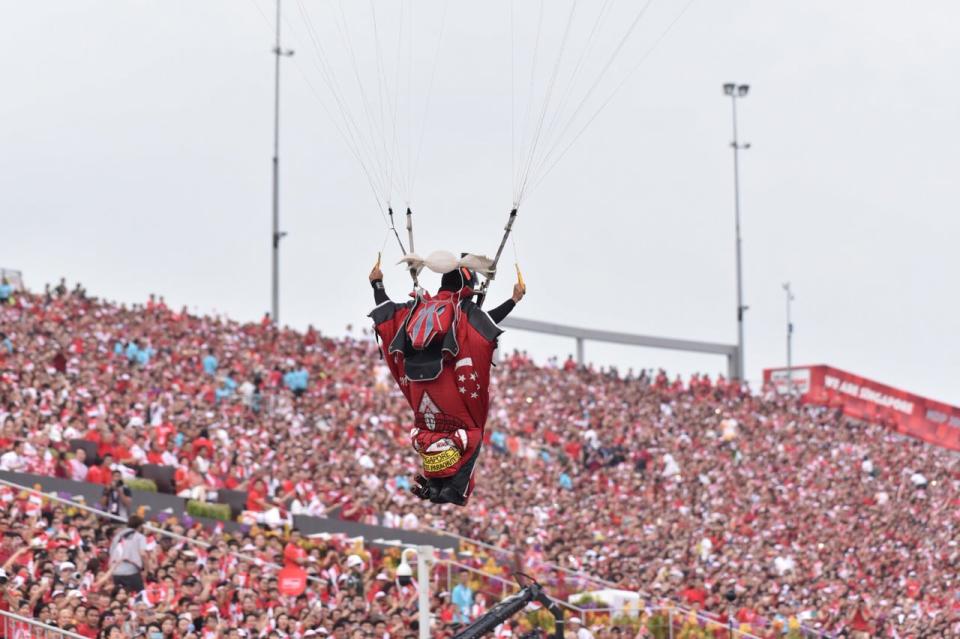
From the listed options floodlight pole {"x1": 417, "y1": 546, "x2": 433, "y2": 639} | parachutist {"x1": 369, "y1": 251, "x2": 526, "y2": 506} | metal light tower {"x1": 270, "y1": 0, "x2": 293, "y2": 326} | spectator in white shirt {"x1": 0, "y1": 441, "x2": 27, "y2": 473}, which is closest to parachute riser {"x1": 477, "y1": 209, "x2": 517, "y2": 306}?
parachutist {"x1": 369, "y1": 251, "x2": 526, "y2": 506}

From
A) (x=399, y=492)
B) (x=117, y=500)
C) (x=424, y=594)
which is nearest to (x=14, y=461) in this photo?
(x=117, y=500)

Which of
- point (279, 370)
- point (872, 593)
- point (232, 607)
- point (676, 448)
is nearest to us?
point (232, 607)

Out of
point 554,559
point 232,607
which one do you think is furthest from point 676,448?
point 232,607

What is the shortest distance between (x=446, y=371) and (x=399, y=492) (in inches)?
561

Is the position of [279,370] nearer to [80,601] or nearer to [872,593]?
[872,593]

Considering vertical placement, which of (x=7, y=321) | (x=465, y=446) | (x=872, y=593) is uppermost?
(x=7, y=321)

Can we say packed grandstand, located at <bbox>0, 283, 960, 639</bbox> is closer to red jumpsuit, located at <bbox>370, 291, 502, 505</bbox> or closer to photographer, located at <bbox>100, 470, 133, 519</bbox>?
photographer, located at <bbox>100, 470, 133, 519</bbox>

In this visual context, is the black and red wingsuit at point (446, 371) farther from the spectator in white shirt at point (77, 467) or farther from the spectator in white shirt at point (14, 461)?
the spectator in white shirt at point (77, 467)

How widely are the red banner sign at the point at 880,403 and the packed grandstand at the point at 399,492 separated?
17.9ft

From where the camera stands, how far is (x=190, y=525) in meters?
20.1

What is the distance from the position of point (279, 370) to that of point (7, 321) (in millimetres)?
5839

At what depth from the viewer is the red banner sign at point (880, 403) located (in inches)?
1857

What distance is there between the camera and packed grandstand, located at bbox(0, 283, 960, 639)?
1742cm

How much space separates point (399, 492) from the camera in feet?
85.4
